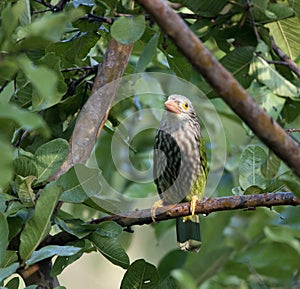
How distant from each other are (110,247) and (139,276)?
124 mm

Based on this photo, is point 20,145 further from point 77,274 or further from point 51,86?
point 77,274

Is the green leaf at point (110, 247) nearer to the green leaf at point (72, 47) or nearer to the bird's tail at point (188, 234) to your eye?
the green leaf at point (72, 47)

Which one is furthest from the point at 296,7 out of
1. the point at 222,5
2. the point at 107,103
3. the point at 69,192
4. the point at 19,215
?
the point at 19,215

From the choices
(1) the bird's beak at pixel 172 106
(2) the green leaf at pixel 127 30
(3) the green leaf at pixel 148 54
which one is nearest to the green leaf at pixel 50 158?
(3) the green leaf at pixel 148 54

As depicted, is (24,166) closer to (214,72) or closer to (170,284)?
(170,284)

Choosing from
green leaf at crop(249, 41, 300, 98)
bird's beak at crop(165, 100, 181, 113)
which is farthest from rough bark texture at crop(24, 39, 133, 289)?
bird's beak at crop(165, 100, 181, 113)

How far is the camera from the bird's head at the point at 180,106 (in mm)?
3391

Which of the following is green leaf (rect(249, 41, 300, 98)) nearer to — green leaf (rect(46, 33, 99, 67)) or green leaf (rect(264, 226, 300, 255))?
green leaf (rect(264, 226, 300, 255))

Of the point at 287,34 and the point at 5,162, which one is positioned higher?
the point at 5,162

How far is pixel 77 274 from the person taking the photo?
537 cm

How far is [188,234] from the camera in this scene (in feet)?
10.5

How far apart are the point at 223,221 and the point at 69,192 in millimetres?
1959

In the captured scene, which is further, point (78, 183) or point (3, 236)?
point (78, 183)

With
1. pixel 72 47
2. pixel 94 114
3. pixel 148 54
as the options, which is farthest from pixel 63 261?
pixel 72 47
